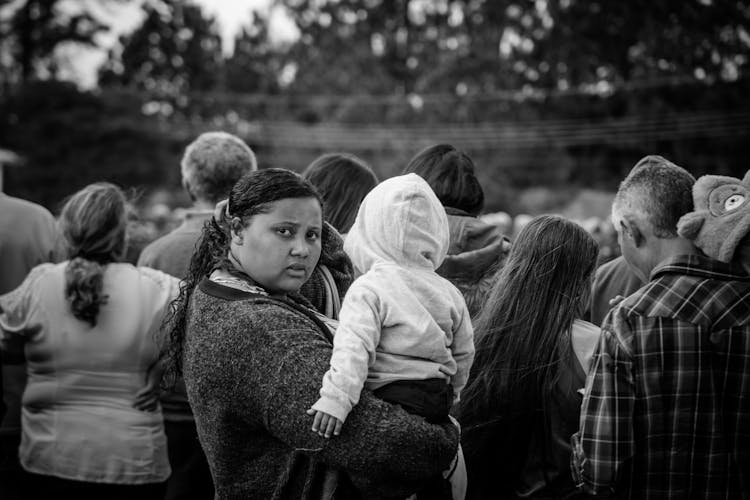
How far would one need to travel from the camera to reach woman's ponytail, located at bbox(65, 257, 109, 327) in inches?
129

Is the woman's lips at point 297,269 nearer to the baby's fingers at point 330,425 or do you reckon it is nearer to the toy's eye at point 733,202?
the baby's fingers at point 330,425

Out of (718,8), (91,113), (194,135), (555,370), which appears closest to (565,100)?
(718,8)

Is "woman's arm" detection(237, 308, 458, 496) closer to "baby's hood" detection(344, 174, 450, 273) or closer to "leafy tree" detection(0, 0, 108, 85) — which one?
"baby's hood" detection(344, 174, 450, 273)

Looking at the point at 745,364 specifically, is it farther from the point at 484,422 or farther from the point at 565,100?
the point at 565,100

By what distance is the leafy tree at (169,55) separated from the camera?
40.8 m

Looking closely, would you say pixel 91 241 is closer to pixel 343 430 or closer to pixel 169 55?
pixel 343 430

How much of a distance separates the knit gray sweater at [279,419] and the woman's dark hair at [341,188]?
153 centimetres

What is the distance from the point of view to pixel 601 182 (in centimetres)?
3516

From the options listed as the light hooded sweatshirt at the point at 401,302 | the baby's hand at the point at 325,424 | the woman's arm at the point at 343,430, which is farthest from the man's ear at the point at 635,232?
the baby's hand at the point at 325,424

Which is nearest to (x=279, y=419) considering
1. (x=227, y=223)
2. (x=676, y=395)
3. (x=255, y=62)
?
(x=227, y=223)

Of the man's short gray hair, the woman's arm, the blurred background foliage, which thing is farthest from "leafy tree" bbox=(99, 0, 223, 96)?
the woman's arm

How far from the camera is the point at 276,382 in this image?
80.0 inches

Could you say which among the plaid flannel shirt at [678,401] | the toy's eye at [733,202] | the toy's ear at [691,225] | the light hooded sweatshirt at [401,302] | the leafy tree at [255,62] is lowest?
the plaid flannel shirt at [678,401]

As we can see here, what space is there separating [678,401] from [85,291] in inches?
96.1
